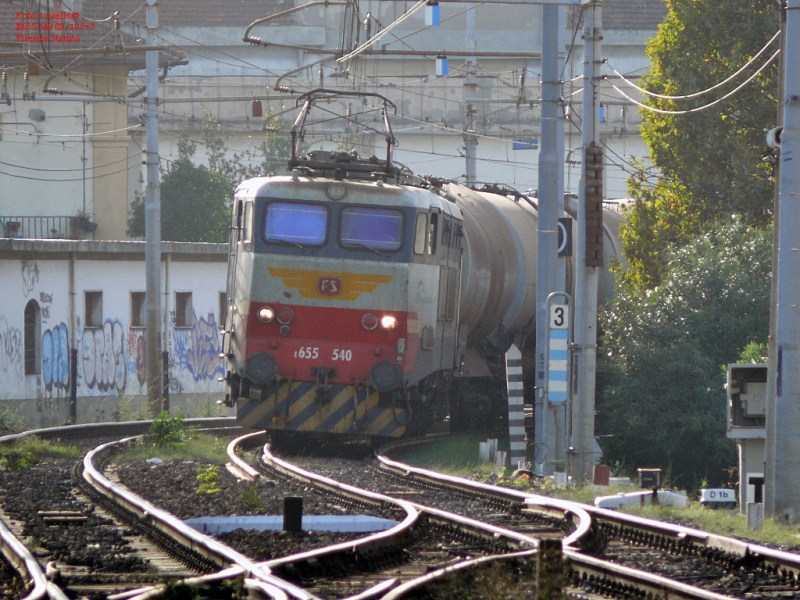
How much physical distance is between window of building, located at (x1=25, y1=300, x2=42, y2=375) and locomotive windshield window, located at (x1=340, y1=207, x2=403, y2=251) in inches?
485

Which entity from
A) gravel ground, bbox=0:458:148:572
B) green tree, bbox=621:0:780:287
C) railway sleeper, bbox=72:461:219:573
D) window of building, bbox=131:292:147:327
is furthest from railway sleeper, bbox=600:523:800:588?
window of building, bbox=131:292:147:327

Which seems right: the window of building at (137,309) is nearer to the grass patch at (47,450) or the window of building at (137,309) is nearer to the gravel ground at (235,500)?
the grass patch at (47,450)

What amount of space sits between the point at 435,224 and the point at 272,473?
13.1 feet

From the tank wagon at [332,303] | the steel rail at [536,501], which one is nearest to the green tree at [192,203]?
the tank wagon at [332,303]

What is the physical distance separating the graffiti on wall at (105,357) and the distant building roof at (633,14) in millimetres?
27936

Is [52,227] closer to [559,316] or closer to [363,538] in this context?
[559,316]

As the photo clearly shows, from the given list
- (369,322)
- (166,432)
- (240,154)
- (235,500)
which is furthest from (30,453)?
(240,154)

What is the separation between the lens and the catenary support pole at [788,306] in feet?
33.9

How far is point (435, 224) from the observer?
50.8 feet

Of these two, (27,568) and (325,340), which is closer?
(27,568)

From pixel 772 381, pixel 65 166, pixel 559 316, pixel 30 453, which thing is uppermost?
pixel 65 166

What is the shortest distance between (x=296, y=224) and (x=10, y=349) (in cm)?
1199

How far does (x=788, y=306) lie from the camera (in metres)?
10.6

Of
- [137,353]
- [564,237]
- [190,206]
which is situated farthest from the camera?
[190,206]
